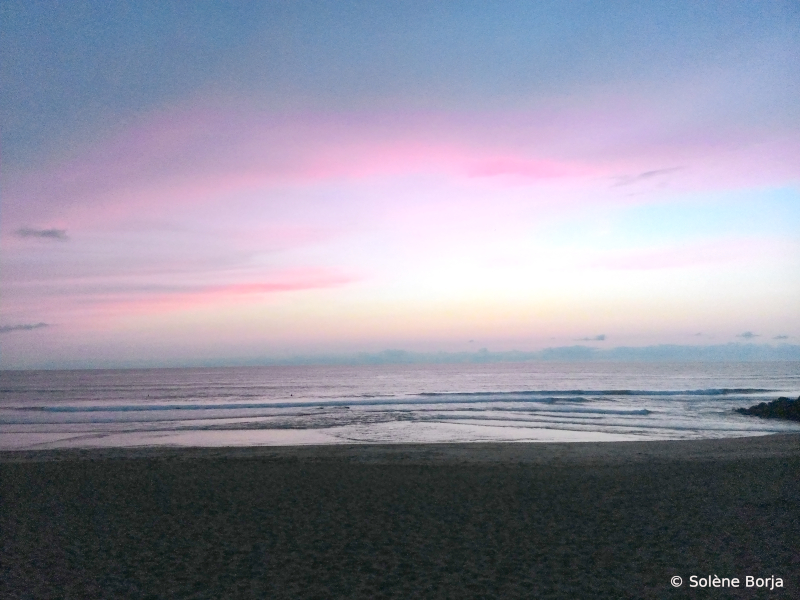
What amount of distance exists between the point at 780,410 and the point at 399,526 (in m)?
27.5

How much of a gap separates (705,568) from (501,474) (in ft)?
20.2

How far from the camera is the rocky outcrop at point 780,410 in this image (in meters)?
27.8

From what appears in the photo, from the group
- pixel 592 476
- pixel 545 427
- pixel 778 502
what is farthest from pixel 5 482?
pixel 545 427

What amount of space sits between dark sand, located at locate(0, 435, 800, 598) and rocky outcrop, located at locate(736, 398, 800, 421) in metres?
15.6

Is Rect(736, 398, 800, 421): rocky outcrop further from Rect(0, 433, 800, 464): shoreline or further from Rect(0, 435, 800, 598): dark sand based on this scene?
Rect(0, 435, 800, 598): dark sand

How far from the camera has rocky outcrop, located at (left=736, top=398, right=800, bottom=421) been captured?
91.4 feet

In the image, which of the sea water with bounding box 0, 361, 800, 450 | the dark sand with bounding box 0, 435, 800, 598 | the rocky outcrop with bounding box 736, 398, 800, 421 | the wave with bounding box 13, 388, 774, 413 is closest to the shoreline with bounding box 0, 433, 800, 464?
the dark sand with bounding box 0, 435, 800, 598

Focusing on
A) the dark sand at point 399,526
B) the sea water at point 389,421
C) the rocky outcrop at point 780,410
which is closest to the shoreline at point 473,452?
the dark sand at point 399,526

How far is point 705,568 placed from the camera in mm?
6793

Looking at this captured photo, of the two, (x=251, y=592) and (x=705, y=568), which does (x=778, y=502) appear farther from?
(x=251, y=592)

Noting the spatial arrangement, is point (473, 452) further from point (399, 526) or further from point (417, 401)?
point (417, 401)

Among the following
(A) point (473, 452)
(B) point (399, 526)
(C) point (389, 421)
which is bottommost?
(C) point (389, 421)

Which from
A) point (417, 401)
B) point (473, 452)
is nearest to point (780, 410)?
point (473, 452)

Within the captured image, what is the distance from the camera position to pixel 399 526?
8789 millimetres
